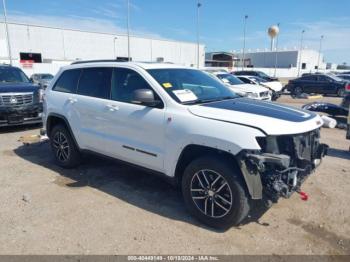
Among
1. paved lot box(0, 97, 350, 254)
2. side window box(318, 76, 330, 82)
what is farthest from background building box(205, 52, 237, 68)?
paved lot box(0, 97, 350, 254)

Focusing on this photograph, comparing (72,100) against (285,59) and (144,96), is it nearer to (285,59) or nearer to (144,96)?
(144,96)

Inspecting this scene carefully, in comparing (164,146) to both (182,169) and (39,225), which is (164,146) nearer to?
(182,169)

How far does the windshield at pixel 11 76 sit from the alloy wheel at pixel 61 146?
16.3ft

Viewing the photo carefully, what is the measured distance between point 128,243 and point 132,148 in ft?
4.38

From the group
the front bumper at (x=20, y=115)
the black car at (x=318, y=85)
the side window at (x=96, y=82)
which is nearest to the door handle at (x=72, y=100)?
the side window at (x=96, y=82)

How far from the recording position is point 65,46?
160ft

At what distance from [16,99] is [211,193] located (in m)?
6.92

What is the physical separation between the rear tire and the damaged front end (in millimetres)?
3288

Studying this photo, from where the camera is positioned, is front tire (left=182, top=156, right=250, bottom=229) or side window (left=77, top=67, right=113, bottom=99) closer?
front tire (left=182, top=156, right=250, bottom=229)

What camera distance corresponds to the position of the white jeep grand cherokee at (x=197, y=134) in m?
3.12

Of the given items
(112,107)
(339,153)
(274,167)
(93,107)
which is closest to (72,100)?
(93,107)

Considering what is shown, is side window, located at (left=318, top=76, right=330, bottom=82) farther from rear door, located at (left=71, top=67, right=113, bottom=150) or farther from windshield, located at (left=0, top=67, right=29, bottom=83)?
rear door, located at (left=71, top=67, right=113, bottom=150)

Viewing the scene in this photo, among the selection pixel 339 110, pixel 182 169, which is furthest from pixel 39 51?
pixel 182 169

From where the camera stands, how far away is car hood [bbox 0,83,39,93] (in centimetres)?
821
